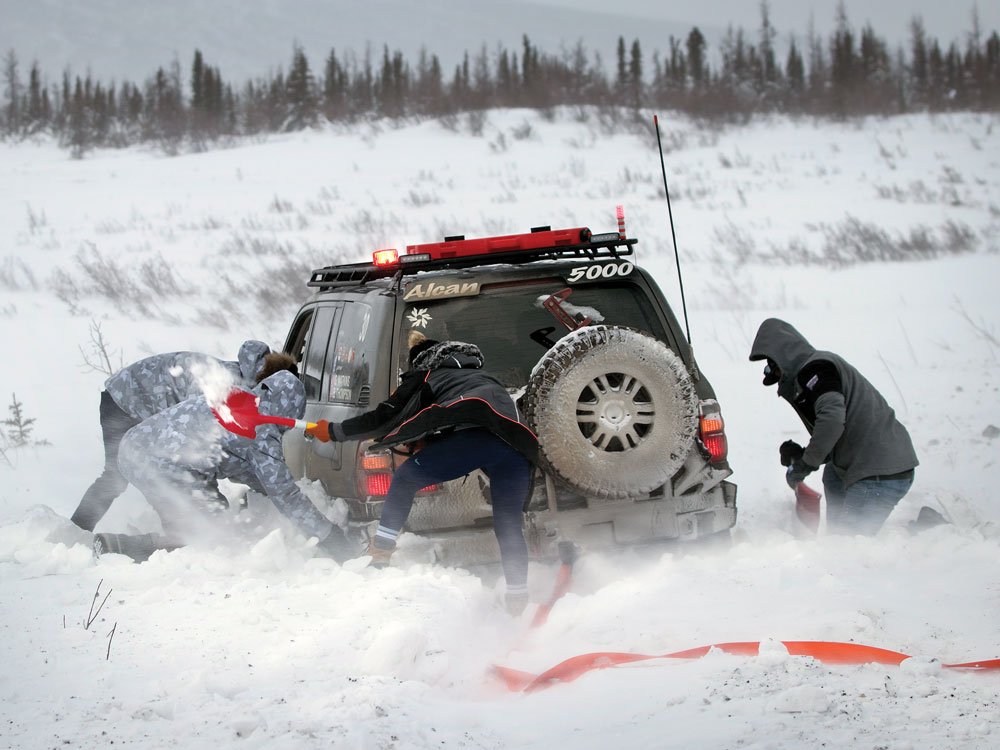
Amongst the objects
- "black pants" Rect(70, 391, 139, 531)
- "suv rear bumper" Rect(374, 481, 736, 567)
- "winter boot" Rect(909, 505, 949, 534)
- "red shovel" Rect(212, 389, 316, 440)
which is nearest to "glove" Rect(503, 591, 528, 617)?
"suv rear bumper" Rect(374, 481, 736, 567)

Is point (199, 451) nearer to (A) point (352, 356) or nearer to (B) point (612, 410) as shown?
(A) point (352, 356)

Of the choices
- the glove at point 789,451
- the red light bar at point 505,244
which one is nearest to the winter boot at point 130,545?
the red light bar at point 505,244

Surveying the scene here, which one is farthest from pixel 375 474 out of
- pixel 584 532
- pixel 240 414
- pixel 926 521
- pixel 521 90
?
pixel 521 90

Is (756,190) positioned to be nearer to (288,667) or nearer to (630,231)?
(630,231)

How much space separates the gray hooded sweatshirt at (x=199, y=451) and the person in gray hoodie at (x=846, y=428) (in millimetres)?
2687

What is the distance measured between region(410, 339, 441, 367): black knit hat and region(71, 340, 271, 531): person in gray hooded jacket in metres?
1.22

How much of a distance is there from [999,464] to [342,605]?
5820 millimetres

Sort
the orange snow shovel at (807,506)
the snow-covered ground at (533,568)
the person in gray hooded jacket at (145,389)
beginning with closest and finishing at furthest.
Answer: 1. the snow-covered ground at (533,568)
2. the person in gray hooded jacket at (145,389)
3. the orange snow shovel at (807,506)

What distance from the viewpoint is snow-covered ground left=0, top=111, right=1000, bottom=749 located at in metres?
3.49

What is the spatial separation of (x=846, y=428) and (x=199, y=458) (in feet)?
11.9

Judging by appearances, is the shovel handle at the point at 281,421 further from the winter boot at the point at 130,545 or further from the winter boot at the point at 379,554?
the winter boot at the point at 130,545

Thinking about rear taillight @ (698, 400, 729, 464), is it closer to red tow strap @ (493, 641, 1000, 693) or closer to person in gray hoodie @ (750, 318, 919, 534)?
person in gray hoodie @ (750, 318, 919, 534)

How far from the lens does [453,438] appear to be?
518cm

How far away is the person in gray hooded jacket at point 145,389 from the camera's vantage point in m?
6.11
